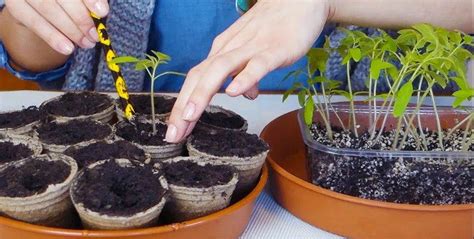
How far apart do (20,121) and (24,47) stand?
32 cm

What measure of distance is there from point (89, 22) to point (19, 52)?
313 millimetres

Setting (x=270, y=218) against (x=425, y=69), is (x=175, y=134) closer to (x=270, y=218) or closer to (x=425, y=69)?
(x=270, y=218)

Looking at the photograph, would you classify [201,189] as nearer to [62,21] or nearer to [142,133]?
[142,133]

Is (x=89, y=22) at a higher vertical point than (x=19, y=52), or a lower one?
higher

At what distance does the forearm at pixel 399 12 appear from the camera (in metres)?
0.87

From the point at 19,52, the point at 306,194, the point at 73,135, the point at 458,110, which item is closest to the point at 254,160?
the point at 306,194

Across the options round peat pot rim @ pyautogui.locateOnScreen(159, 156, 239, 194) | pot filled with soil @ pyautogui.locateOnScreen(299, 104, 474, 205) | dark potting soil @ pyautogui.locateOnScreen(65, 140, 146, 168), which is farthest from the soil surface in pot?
dark potting soil @ pyautogui.locateOnScreen(65, 140, 146, 168)

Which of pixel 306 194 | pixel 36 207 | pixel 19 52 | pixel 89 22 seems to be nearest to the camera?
pixel 36 207

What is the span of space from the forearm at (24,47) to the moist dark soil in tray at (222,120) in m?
0.41

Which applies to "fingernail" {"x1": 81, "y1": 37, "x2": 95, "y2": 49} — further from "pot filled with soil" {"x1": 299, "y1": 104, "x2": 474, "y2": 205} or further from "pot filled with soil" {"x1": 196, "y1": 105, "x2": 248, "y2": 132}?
"pot filled with soil" {"x1": 299, "y1": 104, "x2": 474, "y2": 205}

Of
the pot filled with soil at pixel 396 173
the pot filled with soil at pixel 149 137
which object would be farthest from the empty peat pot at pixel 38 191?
the pot filled with soil at pixel 396 173

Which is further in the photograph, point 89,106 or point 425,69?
point 89,106

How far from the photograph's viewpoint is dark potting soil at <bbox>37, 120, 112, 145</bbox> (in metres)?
0.71

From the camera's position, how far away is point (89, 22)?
82 centimetres
